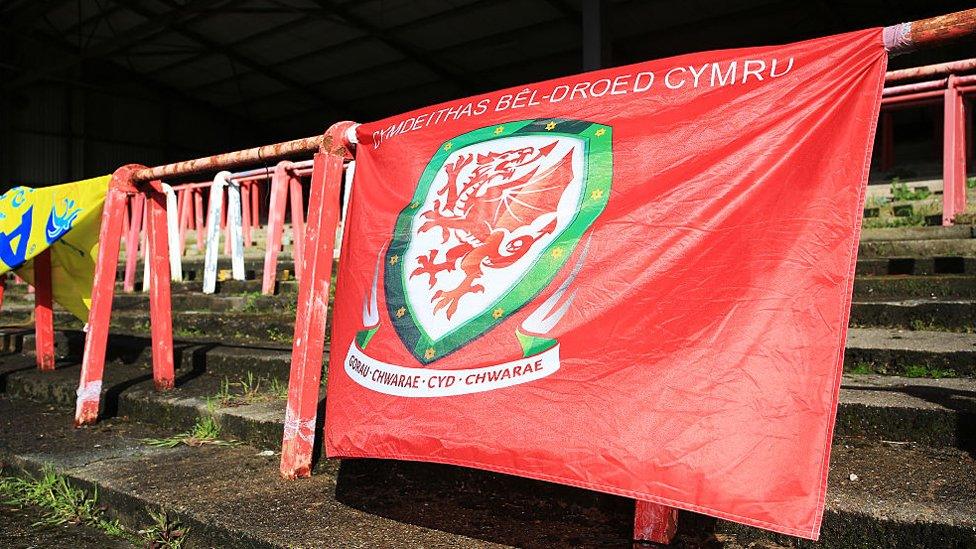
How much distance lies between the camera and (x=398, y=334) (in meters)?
2.13

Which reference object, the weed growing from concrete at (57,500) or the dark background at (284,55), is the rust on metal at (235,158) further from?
the dark background at (284,55)

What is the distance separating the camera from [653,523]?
1.82 m

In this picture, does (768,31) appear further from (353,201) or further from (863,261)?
(353,201)

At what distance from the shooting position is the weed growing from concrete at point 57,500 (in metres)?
2.51

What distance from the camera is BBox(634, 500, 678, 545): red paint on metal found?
5.97ft

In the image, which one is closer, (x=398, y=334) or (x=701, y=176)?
(x=701, y=176)

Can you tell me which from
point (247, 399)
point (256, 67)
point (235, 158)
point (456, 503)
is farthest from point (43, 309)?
point (256, 67)

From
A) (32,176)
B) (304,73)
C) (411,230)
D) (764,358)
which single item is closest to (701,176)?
(764,358)

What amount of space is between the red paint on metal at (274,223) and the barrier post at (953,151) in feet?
16.3

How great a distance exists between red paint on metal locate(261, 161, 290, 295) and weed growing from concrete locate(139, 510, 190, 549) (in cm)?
372

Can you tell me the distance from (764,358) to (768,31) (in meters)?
14.4

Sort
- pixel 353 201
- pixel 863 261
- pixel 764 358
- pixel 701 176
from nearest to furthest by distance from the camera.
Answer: pixel 764 358 < pixel 701 176 < pixel 353 201 < pixel 863 261

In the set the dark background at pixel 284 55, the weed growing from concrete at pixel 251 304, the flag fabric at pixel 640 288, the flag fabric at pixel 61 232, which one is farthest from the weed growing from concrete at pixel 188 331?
the dark background at pixel 284 55

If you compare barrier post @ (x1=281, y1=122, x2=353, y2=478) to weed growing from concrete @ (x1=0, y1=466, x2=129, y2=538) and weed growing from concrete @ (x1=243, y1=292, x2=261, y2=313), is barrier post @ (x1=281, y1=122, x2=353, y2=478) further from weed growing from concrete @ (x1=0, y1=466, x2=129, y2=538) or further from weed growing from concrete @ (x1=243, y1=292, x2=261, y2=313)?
weed growing from concrete @ (x1=243, y1=292, x2=261, y2=313)
